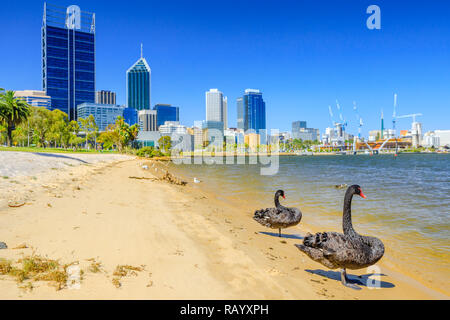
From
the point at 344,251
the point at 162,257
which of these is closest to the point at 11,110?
the point at 162,257

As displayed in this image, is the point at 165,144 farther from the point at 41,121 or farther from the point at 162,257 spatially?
the point at 162,257

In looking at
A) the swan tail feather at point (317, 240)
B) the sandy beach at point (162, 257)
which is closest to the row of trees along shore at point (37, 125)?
the sandy beach at point (162, 257)

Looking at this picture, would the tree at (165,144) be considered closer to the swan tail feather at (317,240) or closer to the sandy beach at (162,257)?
the sandy beach at (162,257)

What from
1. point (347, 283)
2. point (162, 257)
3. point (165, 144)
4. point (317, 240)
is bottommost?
point (347, 283)

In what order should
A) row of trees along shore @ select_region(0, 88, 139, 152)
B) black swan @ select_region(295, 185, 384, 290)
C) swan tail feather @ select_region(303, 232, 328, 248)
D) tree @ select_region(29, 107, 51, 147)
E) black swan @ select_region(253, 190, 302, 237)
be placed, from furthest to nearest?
1. tree @ select_region(29, 107, 51, 147)
2. row of trees along shore @ select_region(0, 88, 139, 152)
3. black swan @ select_region(253, 190, 302, 237)
4. swan tail feather @ select_region(303, 232, 328, 248)
5. black swan @ select_region(295, 185, 384, 290)

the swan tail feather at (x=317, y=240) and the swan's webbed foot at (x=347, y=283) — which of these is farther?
the swan tail feather at (x=317, y=240)

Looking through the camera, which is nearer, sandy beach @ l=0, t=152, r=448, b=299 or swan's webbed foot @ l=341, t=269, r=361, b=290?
sandy beach @ l=0, t=152, r=448, b=299

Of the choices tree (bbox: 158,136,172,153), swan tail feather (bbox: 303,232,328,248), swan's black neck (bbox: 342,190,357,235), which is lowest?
swan tail feather (bbox: 303,232,328,248)

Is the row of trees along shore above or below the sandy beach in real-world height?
above

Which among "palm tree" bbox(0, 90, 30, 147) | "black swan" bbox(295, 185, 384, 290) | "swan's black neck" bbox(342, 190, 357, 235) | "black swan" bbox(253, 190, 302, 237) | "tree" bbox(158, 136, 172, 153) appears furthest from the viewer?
"tree" bbox(158, 136, 172, 153)

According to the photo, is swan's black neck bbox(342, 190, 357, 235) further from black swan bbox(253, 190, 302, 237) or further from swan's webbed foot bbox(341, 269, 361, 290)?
black swan bbox(253, 190, 302, 237)

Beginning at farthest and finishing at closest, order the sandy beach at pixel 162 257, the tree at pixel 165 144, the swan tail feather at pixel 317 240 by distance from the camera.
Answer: the tree at pixel 165 144 → the swan tail feather at pixel 317 240 → the sandy beach at pixel 162 257

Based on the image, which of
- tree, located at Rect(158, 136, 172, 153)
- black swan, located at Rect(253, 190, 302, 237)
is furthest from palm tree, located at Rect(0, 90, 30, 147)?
tree, located at Rect(158, 136, 172, 153)
